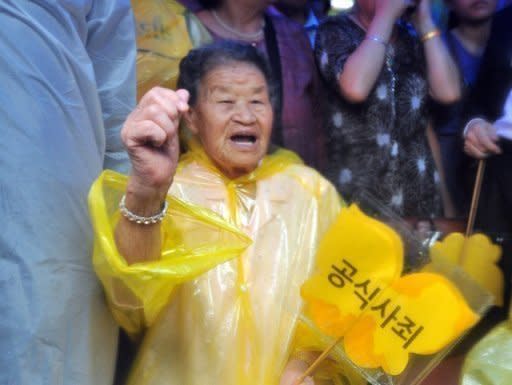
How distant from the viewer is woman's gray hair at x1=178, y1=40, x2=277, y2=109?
1570mm

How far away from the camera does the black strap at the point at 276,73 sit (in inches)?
68.0

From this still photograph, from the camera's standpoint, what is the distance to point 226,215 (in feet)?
4.84

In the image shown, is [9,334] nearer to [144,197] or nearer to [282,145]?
[144,197]

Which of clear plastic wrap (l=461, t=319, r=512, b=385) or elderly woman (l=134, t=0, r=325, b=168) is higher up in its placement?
elderly woman (l=134, t=0, r=325, b=168)

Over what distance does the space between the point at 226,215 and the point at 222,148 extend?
14 cm

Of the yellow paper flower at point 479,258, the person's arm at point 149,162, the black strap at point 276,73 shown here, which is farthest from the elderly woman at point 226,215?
the yellow paper flower at point 479,258

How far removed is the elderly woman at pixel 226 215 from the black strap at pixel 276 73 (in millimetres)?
102

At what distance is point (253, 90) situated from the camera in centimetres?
155

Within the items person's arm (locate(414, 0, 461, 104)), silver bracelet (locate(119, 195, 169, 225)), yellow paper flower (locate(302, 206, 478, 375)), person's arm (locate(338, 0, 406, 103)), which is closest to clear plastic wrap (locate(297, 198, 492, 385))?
yellow paper flower (locate(302, 206, 478, 375))

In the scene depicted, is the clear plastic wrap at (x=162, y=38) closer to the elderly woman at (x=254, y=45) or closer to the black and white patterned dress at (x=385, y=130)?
the elderly woman at (x=254, y=45)

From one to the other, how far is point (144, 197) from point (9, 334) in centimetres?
29

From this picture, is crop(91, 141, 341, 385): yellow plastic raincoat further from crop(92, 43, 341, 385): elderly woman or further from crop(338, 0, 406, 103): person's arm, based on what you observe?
crop(338, 0, 406, 103): person's arm

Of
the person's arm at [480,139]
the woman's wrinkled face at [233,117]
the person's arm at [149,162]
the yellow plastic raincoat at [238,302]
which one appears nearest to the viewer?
the person's arm at [149,162]

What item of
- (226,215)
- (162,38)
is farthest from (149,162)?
(162,38)
